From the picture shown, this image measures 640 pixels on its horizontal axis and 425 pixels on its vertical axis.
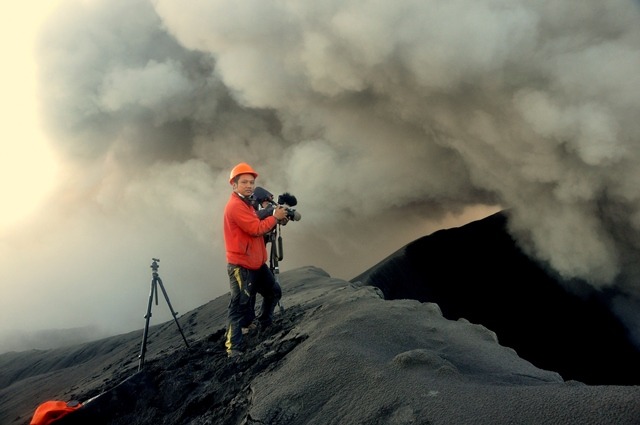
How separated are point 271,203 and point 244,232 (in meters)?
0.87

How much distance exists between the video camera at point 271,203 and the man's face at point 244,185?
1.55 ft

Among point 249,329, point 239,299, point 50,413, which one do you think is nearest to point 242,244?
point 239,299

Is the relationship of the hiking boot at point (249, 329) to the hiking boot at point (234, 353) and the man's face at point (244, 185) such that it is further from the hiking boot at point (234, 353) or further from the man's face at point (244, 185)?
the man's face at point (244, 185)

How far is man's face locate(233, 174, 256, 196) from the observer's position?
17.0ft

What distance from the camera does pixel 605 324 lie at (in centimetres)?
2355

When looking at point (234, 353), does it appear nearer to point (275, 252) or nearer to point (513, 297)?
point (275, 252)

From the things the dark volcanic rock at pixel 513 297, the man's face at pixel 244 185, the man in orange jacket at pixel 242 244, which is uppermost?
A: the man's face at pixel 244 185

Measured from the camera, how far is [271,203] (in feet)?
19.7

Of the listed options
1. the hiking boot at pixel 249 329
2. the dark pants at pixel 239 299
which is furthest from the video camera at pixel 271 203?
the hiking boot at pixel 249 329

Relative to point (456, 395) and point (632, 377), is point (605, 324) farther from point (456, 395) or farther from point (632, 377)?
point (456, 395)

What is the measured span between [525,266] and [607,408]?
2857 cm

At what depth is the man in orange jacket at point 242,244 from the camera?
508cm

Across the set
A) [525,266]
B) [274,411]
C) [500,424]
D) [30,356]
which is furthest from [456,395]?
[525,266]

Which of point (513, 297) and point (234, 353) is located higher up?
point (234, 353)
